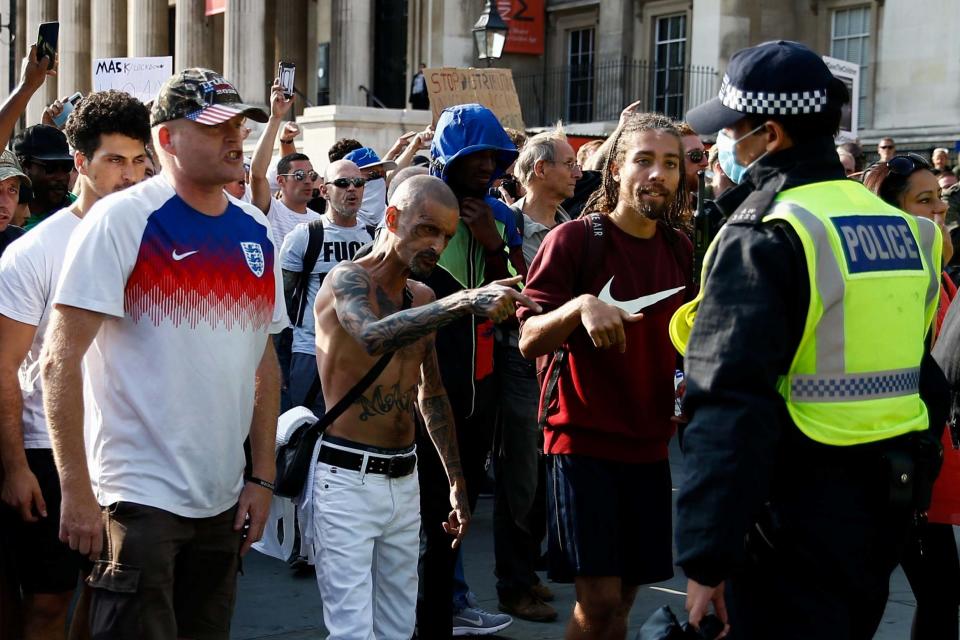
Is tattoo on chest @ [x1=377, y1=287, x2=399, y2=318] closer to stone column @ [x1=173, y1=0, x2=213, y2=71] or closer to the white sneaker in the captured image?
the white sneaker

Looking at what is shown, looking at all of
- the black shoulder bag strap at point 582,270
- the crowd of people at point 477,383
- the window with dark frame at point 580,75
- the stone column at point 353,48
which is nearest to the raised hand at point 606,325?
the crowd of people at point 477,383

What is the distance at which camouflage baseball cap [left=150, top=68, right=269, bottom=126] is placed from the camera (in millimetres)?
3887

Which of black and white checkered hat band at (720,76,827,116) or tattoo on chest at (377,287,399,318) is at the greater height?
black and white checkered hat band at (720,76,827,116)

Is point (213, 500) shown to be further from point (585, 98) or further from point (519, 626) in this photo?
point (585, 98)

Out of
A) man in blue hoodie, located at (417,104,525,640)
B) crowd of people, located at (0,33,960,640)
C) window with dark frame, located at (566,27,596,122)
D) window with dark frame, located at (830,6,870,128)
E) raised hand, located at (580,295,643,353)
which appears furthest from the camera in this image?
window with dark frame, located at (566,27,596,122)

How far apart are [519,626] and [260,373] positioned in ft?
8.43

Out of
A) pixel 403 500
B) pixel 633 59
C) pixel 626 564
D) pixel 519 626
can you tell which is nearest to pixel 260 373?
pixel 403 500

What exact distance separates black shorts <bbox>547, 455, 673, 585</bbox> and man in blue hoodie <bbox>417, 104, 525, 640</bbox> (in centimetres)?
95

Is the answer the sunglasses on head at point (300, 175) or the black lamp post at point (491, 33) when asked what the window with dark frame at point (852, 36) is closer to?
the black lamp post at point (491, 33)

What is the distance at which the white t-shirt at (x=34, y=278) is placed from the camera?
4.38m

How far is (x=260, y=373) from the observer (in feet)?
14.2

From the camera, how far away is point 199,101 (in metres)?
3.89

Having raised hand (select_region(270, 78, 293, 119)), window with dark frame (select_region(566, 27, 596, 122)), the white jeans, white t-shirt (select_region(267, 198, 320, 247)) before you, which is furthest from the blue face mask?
window with dark frame (select_region(566, 27, 596, 122))

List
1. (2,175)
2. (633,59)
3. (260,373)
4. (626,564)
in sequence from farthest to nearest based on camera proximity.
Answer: (633,59), (2,175), (626,564), (260,373)
